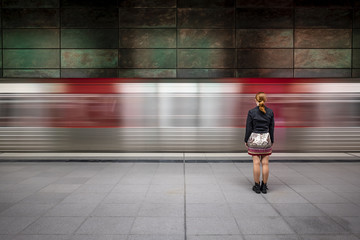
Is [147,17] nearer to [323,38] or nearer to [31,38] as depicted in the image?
[31,38]

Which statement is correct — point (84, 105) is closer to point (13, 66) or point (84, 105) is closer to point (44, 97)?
point (44, 97)

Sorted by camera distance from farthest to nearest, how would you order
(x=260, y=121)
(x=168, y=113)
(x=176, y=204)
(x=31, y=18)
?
(x=31, y=18) < (x=168, y=113) < (x=260, y=121) < (x=176, y=204)

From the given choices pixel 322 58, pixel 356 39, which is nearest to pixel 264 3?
pixel 322 58

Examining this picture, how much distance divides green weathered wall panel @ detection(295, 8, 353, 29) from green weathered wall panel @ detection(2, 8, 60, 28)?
1153 centimetres

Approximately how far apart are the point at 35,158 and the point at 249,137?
6195 millimetres

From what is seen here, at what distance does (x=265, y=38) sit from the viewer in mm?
12328

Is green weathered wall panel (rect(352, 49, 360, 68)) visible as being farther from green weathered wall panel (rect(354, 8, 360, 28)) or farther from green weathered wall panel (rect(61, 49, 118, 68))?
green weathered wall panel (rect(61, 49, 118, 68))

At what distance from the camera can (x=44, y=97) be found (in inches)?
323

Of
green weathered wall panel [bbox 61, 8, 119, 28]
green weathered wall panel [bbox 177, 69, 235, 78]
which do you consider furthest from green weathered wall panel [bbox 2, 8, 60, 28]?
green weathered wall panel [bbox 177, 69, 235, 78]

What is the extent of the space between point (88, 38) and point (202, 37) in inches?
214

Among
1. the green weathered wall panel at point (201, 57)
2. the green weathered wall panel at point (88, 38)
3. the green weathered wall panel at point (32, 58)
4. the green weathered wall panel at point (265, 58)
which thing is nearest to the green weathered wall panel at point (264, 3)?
the green weathered wall panel at point (265, 58)

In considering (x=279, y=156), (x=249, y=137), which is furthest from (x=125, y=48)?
(x=249, y=137)

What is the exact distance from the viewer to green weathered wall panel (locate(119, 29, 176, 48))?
1230 centimetres

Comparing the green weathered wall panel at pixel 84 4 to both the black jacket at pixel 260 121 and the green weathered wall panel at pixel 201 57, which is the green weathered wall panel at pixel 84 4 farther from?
the black jacket at pixel 260 121
